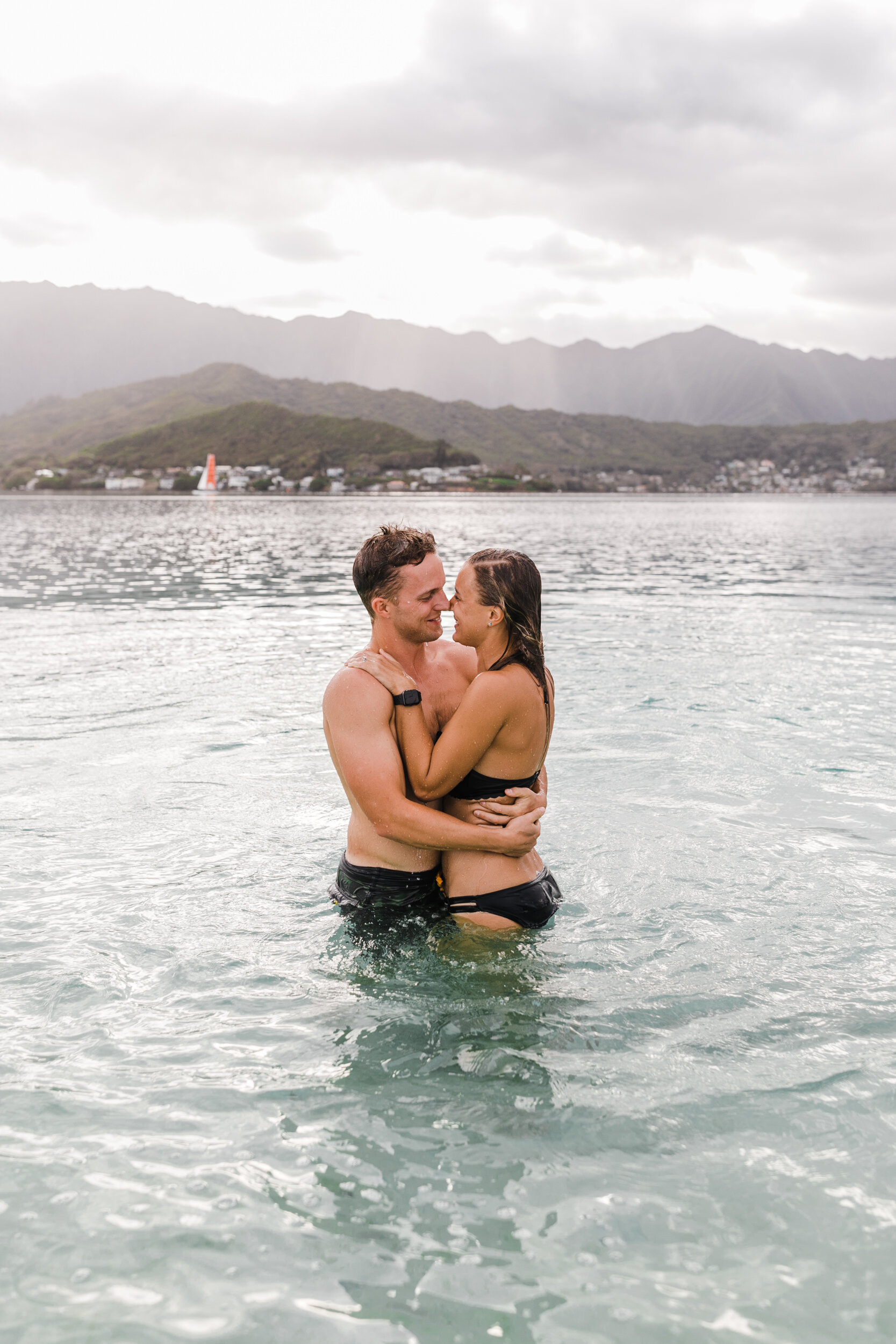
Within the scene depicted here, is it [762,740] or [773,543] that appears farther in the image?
[773,543]

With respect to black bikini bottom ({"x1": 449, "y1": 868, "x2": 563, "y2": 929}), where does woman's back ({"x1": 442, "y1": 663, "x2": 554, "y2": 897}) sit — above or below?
above

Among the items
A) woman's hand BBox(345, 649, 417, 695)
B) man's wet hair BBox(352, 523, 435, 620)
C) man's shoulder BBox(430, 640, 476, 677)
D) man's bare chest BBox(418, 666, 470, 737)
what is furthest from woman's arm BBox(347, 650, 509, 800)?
man's shoulder BBox(430, 640, 476, 677)

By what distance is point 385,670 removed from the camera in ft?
16.9

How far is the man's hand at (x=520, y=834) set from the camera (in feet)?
16.9

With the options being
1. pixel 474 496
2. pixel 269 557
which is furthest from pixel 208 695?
pixel 474 496

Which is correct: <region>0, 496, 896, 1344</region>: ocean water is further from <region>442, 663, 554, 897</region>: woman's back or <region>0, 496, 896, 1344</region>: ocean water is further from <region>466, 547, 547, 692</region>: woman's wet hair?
<region>466, 547, 547, 692</region>: woman's wet hair

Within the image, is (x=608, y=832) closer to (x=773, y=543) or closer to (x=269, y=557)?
(x=269, y=557)

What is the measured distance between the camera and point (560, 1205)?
3.65m

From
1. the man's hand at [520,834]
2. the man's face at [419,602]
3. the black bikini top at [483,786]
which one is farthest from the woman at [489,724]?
the man's hand at [520,834]

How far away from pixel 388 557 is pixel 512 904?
2255 mm

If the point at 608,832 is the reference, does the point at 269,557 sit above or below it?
above

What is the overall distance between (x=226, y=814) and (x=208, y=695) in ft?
18.0

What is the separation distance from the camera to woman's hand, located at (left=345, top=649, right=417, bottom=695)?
16.7 ft

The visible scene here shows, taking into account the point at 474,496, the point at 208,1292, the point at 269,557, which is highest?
the point at 474,496
